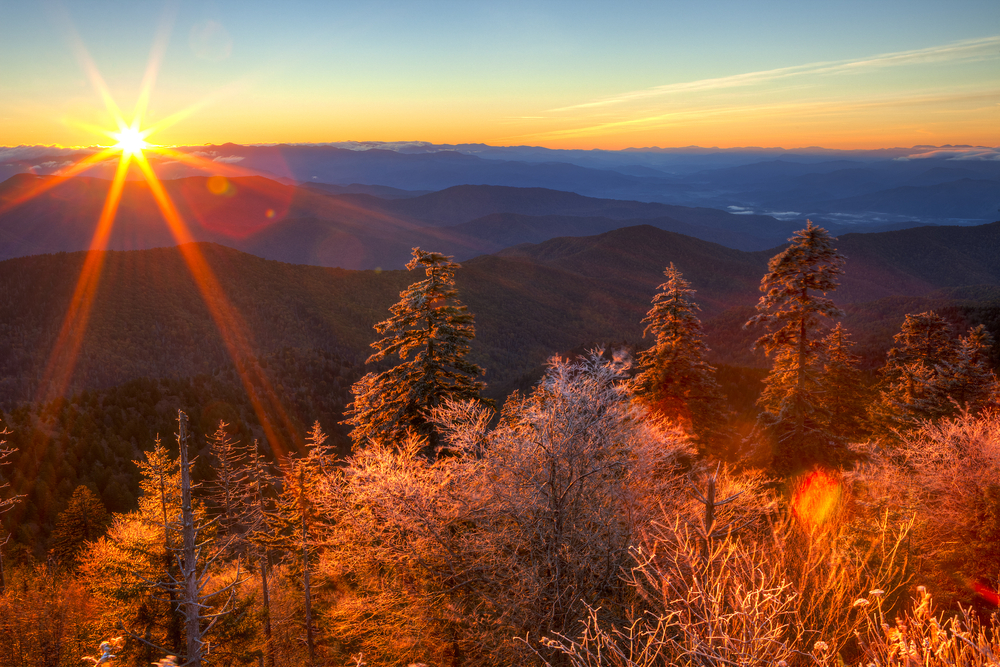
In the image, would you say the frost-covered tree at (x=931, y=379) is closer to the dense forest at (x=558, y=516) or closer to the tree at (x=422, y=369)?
the dense forest at (x=558, y=516)

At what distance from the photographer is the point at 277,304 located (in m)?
101

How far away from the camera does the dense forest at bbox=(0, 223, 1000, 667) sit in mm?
6699

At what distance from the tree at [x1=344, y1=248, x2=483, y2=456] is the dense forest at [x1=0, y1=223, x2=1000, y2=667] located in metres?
0.11

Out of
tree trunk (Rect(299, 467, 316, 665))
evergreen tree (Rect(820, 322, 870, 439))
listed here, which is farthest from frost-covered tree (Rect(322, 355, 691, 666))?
evergreen tree (Rect(820, 322, 870, 439))

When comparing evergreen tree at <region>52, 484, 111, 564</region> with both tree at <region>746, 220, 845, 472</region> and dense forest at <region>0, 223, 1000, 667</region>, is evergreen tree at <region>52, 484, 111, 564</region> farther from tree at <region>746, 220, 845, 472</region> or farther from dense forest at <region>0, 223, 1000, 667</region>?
tree at <region>746, 220, 845, 472</region>

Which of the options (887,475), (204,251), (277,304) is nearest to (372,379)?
(887,475)

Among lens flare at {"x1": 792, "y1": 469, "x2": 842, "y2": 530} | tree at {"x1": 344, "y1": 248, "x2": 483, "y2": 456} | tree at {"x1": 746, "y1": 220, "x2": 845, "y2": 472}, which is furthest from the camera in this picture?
tree at {"x1": 746, "y1": 220, "x2": 845, "y2": 472}

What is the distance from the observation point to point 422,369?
18078 mm

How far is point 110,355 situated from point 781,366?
3247 inches

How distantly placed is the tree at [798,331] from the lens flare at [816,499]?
6.51 ft

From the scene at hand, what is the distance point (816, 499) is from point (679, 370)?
30.8 feet

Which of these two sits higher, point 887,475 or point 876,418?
point 887,475

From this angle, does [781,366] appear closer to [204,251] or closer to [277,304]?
[277,304]

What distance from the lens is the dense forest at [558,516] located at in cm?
670
